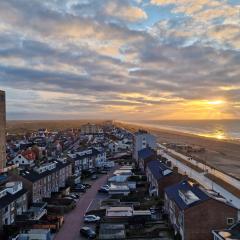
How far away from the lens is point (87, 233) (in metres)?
32.1

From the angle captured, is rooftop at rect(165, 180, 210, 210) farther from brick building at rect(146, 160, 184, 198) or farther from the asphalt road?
the asphalt road

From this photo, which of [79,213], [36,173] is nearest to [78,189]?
[36,173]

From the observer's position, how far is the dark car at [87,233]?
3188 centimetres

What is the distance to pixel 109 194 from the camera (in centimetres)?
4838

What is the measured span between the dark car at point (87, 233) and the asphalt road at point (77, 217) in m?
0.45

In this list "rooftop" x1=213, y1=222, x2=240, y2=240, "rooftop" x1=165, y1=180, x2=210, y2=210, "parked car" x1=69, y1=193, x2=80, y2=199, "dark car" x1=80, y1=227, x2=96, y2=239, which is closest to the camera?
"rooftop" x1=213, y1=222, x2=240, y2=240

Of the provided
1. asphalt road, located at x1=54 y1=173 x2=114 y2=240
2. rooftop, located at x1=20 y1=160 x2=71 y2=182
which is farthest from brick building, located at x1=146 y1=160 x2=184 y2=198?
rooftop, located at x1=20 y1=160 x2=71 y2=182

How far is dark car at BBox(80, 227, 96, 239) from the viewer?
3188 cm

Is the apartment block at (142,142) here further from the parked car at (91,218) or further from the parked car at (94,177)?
the parked car at (91,218)

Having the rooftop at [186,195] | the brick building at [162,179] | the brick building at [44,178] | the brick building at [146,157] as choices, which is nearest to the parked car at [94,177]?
the brick building at [44,178]

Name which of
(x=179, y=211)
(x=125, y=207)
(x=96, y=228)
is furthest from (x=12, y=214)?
(x=179, y=211)

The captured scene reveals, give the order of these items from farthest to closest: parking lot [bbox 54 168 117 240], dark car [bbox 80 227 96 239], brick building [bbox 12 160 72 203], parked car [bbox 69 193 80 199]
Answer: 1. parked car [bbox 69 193 80 199]
2. brick building [bbox 12 160 72 203]
3. parking lot [bbox 54 168 117 240]
4. dark car [bbox 80 227 96 239]

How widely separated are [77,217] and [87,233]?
620 centimetres

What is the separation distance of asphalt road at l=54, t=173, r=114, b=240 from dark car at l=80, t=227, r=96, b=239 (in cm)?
45
